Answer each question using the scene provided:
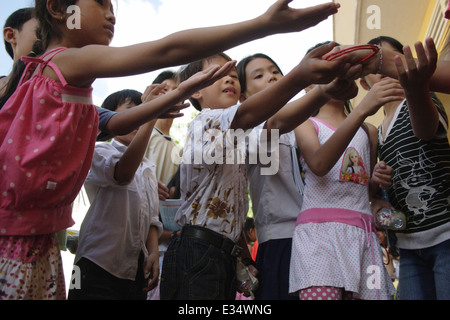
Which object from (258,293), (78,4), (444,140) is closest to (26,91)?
(78,4)

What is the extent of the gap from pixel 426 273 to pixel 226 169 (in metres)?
0.98

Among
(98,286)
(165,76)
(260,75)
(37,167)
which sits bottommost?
(98,286)

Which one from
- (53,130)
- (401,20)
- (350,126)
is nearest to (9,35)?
(53,130)

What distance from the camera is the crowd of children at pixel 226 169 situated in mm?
1175

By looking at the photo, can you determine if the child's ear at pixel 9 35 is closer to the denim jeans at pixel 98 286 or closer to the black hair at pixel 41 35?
the black hair at pixel 41 35

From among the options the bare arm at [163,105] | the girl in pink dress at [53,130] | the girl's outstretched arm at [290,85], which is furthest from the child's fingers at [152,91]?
the girl in pink dress at [53,130]

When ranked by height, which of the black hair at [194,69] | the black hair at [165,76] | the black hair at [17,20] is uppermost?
the black hair at [165,76]

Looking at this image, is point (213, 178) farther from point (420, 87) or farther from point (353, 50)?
point (420, 87)

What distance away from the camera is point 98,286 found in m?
1.84

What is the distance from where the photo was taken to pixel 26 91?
1229 mm

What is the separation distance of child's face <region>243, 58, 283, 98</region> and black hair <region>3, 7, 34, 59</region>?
1217mm

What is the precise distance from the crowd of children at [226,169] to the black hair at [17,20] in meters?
0.01

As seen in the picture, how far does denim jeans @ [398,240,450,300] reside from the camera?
1.59m

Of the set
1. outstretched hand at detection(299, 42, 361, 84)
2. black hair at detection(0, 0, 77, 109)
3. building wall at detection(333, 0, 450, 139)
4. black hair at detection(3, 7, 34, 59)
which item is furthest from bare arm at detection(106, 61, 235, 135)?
building wall at detection(333, 0, 450, 139)
